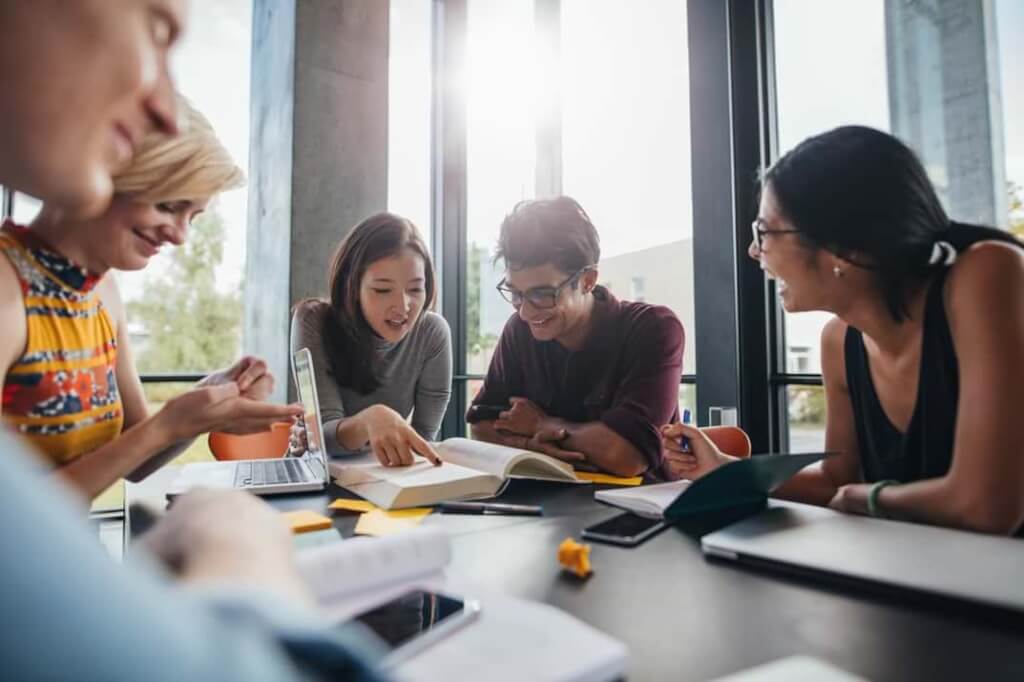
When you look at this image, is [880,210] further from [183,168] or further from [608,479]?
[183,168]

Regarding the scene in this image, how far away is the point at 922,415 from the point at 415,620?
3.70ft

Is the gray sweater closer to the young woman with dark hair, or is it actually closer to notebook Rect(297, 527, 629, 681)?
the young woman with dark hair

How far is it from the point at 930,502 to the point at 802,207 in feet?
2.11

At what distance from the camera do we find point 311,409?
5.28 ft

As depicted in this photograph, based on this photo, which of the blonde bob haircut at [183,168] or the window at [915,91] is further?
the window at [915,91]

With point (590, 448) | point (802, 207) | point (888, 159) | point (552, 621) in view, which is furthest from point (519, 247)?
point (552, 621)

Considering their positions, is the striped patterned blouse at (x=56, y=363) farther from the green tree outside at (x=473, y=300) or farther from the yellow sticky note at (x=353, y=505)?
the green tree outside at (x=473, y=300)

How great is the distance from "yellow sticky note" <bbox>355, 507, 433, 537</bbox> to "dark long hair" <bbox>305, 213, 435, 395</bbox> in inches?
45.8

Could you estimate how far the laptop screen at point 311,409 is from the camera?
4.73 ft

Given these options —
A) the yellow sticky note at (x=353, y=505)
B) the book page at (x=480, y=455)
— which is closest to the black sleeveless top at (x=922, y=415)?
the book page at (x=480, y=455)

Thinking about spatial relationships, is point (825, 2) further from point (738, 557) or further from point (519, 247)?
point (738, 557)

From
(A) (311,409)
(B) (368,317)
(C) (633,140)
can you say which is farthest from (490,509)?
(C) (633,140)

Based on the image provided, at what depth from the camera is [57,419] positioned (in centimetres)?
108

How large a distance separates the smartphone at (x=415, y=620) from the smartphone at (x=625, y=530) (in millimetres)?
301
